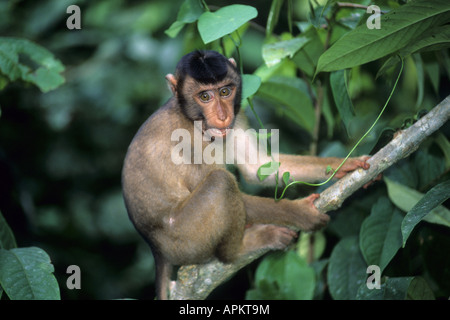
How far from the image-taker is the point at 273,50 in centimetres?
367

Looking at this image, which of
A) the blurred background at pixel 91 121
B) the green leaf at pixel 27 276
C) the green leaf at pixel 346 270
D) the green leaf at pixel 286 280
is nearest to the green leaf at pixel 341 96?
the green leaf at pixel 346 270

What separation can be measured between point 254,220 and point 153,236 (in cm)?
89

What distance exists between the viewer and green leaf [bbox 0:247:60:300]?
295 cm

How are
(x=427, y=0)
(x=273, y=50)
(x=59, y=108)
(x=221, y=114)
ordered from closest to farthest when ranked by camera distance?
(x=427, y=0)
(x=273, y=50)
(x=221, y=114)
(x=59, y=108)

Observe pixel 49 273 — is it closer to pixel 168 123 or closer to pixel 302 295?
→ pixel 168 123

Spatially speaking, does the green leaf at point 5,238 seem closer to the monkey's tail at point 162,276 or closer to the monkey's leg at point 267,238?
the monkey's tail at point 162,276

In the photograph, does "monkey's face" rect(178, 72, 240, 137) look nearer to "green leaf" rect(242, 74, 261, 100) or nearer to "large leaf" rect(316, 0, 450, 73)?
"green leaf" rect(242, 74, 261, 100)

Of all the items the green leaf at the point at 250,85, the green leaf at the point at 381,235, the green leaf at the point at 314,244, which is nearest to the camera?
the green leaf at the point at 381,235

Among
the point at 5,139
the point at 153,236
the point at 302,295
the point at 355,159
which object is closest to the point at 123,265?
the point at 5,139

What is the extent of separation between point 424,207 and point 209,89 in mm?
2039

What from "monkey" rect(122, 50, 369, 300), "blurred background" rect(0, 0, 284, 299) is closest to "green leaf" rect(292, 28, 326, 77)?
"monkey" rect(122, 50, 369, 300)

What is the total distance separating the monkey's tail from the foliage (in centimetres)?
74

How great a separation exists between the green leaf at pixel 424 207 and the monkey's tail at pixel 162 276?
2.06 m

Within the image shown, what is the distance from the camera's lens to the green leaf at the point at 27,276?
295 cm
